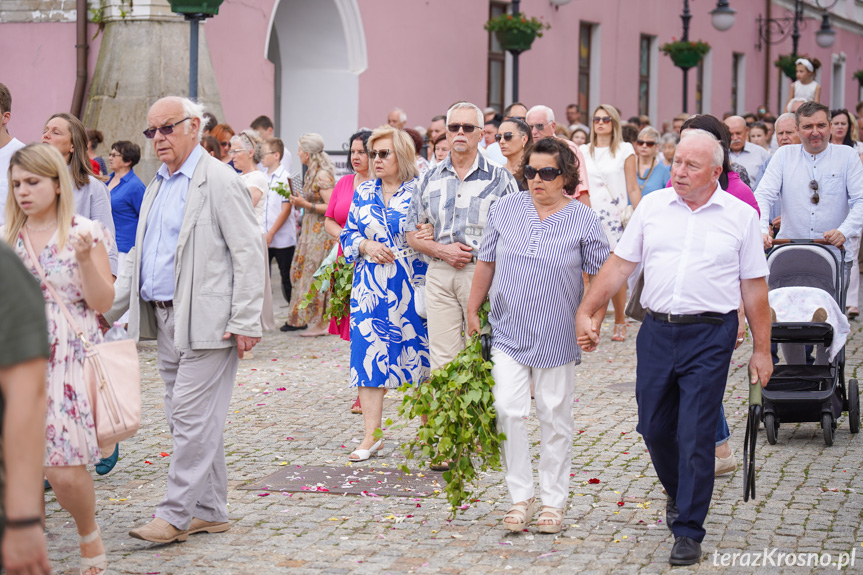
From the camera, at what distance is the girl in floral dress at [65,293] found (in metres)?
4.79

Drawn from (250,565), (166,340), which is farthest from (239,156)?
(250,565)

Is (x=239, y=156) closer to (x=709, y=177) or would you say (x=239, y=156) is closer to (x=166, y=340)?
(x=166, y=340)

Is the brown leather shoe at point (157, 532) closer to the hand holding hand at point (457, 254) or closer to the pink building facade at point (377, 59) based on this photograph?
the hand holding hand at point (457, 254)

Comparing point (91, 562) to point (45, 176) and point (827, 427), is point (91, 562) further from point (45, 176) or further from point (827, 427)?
point (827, 427)

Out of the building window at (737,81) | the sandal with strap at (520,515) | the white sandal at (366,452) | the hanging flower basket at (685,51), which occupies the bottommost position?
the sandal with strap at (520,515)

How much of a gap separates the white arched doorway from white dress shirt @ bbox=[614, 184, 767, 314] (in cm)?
1373

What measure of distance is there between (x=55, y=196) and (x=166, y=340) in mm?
1062

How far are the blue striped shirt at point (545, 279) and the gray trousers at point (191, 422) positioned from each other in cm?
131

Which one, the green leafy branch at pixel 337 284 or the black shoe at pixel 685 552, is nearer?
the black shoe at pixel 685 552

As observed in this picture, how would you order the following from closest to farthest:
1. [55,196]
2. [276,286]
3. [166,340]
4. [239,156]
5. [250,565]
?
[55,196] < [250,565] < [166,340] < [239,156] < [276,286]

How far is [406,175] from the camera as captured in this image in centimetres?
752

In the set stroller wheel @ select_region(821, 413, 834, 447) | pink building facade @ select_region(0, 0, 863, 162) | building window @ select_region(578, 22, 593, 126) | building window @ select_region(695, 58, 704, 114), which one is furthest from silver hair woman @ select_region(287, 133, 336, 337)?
building window @ select_region(695, 58, 704, 114)

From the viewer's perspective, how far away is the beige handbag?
4891 mm

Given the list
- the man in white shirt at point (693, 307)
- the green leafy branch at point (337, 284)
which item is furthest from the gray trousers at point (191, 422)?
the green leafy branch at point (337, 284)
